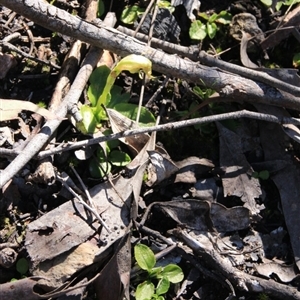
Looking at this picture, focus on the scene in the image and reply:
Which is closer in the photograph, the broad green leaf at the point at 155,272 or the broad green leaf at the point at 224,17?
the broad green leaf at the point at 155,272

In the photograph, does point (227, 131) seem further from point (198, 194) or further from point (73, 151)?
point (73, 151)

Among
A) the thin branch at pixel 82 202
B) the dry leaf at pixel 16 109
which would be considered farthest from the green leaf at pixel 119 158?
the dry leaf at pixel 16 109

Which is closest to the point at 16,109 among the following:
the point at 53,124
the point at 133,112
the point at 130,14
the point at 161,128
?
the point at 53,124

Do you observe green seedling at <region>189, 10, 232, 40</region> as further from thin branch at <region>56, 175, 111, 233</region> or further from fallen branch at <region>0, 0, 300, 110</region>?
thin branch at <region>56, 175, 111, 233</region>

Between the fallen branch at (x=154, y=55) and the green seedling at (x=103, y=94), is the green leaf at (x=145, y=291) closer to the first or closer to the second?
the green seedling at (x=103, y=94)

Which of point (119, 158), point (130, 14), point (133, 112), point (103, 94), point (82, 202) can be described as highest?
point (130, 14)

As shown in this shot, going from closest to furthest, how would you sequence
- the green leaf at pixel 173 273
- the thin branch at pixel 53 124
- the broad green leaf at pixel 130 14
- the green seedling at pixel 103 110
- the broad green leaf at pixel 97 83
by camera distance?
the thin branch at pixel 53 124, the green leaf at pixel 173 273, the green seedling at pixel 103 110, the broad green leaf at pixel 97 83, the broad green leaf at pixel 130 14

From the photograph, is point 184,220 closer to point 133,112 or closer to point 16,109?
point 133,112

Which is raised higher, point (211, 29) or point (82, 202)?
point (211, 29)
